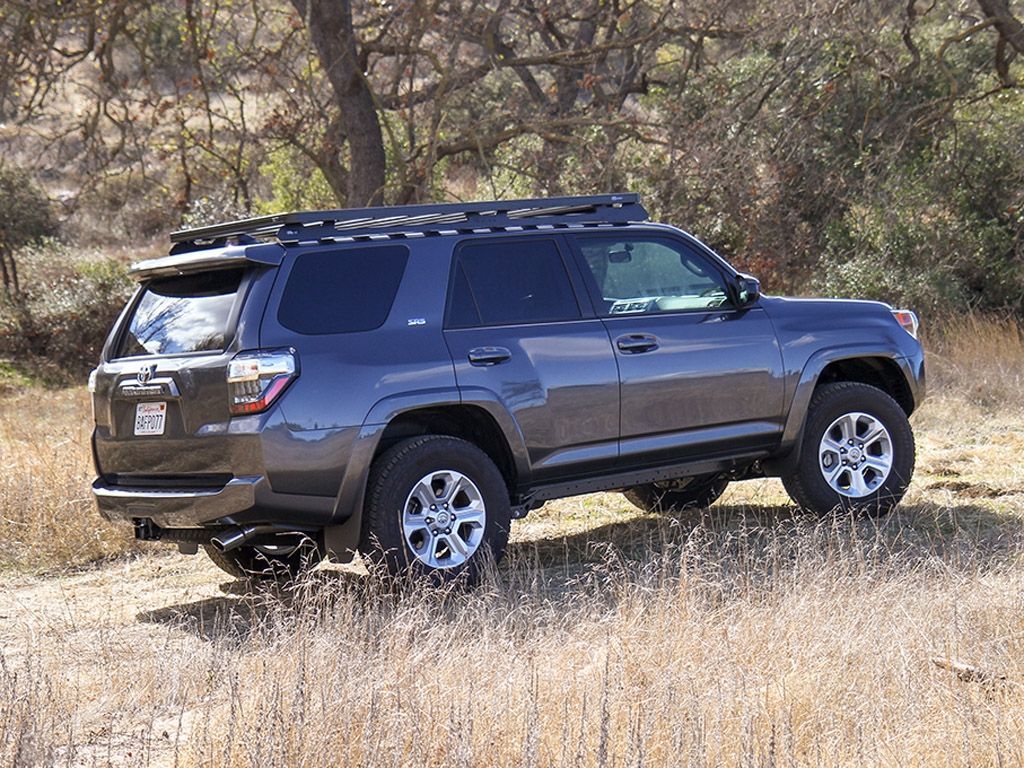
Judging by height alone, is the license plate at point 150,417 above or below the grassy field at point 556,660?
above

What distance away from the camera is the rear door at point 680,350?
7.70 metres

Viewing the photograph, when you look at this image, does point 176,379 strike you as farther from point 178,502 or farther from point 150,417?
point 178,502

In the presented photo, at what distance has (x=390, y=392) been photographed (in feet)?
22.4

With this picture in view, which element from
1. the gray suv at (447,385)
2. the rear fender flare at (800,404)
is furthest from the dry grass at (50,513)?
the rear fender flare at (800,404)

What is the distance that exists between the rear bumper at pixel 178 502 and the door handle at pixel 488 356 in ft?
4.08

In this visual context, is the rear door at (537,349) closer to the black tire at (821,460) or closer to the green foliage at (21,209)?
the black tire at (821,460)

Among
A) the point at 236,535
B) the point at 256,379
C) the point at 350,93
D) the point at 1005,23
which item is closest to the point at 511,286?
the point at 256,379

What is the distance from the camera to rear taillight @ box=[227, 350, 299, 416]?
6.56 m

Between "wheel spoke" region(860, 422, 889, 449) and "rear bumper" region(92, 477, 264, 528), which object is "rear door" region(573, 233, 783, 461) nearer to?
"wheel spoke" region(860, 422, 889, 449)

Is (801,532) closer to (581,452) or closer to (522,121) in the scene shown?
(581,452)

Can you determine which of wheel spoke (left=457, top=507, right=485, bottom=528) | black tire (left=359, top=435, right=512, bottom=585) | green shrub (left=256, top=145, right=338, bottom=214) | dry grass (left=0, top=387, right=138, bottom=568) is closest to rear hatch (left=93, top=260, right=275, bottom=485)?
black tire (left=359, top=435, right=512, bottom=585)

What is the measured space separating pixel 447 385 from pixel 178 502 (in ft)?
4.53

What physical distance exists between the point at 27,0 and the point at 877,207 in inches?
402

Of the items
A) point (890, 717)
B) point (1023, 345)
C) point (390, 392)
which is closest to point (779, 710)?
point (890, 717)
